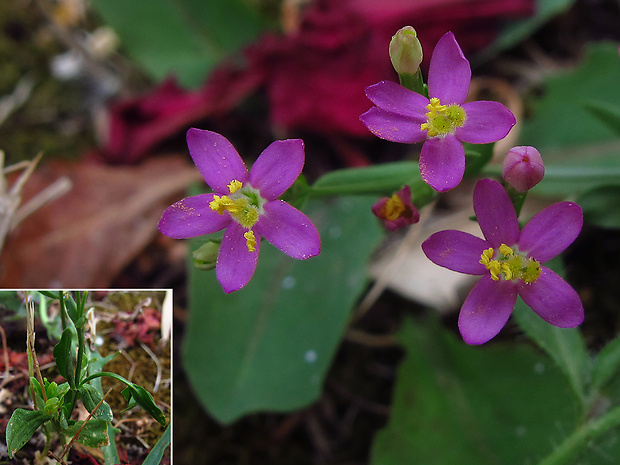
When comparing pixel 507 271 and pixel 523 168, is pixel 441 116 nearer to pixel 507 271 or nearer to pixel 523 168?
pixel 523 168

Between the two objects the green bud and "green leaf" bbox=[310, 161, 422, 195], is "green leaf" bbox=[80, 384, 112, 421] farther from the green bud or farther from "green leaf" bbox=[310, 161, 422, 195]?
"green leaf" bbox=[310, 161, 422, 195]

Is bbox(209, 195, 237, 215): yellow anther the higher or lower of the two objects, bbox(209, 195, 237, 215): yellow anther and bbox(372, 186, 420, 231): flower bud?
the higher

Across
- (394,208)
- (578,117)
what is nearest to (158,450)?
(394,208)

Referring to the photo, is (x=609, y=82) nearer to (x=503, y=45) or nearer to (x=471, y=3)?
(x=503, y=45)

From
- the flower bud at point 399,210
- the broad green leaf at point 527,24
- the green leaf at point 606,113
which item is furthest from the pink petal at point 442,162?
the broad green leaf at point 527,24

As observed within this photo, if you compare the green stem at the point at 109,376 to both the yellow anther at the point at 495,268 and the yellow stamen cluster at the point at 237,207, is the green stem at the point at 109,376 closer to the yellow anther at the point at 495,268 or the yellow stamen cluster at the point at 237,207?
the yellow stamen cluster at the point at 237,207

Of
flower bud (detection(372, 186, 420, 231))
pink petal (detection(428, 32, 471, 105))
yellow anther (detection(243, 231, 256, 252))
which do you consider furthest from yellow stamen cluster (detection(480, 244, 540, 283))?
yellow anther (detection(243, 231, 256, 252))
